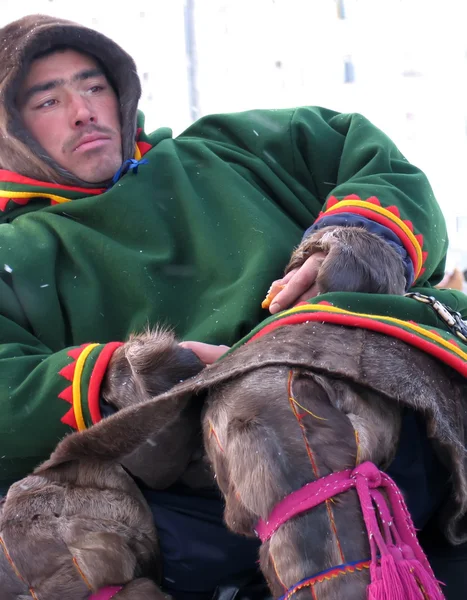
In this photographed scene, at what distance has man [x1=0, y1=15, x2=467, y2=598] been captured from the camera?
1.17m

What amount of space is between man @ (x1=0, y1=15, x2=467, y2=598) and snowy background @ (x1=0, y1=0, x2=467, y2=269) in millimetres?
1653

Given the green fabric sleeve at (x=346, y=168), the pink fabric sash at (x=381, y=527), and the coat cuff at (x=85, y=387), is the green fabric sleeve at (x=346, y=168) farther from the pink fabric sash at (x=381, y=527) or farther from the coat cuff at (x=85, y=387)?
the pink fabric sash at (x=381, y=527)

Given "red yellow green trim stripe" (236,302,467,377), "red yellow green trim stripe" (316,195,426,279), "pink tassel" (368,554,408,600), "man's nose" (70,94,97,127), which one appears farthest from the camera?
"man's nose" (70,94,97,127)

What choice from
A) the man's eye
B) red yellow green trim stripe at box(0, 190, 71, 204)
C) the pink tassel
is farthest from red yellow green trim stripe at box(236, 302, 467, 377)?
the man's eye

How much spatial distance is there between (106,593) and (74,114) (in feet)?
3.45

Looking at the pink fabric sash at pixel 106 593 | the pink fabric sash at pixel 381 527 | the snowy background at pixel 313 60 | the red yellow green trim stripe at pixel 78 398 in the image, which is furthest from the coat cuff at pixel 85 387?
the snowy background at pixel 313 60

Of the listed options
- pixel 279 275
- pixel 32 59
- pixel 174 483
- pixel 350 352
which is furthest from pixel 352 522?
pixel 32 59

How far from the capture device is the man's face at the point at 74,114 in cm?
157

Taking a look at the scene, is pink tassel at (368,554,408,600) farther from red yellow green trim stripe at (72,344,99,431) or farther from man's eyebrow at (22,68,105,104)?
man's eyebrow at (22,68,105,104)

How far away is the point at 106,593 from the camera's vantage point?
94cm

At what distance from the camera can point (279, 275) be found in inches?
54.1

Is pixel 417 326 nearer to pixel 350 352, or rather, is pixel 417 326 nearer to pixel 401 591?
pixel 350 352

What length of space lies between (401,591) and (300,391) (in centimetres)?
23

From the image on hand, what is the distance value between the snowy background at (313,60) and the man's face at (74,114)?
1.64 m
